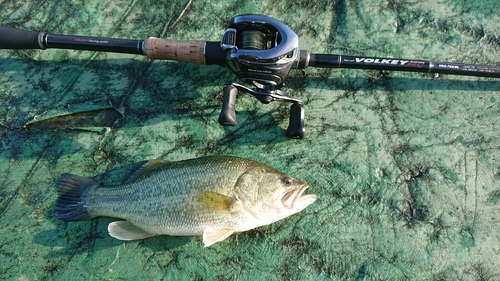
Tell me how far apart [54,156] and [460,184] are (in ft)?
11.2

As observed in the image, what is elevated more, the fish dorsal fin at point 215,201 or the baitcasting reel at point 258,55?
the baitcasting reel at point 258,55

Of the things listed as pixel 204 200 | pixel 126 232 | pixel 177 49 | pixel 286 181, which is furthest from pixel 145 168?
pixel 286 181

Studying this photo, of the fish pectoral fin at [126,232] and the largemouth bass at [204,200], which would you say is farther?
the fish pectoral fin at [126,232]

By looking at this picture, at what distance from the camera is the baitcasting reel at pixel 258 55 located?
2.84 meters

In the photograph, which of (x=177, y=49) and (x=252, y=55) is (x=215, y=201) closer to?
(x=252, y=55)

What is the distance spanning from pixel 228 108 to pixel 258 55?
17.2 inches

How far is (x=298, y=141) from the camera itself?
3.37 meters

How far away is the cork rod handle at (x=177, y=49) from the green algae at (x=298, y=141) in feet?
1.39

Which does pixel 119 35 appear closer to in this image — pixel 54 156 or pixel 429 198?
pixel 54 156

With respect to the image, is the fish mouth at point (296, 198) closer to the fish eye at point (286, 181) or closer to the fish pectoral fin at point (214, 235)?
the fish eye at point (286, 181)

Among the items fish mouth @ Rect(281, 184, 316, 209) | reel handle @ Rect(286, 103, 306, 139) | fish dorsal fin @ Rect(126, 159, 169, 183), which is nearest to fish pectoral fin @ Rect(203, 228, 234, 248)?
fish mouth @ Rect(281, 184, 316, 209)

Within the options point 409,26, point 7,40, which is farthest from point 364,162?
Answer: point 7,40

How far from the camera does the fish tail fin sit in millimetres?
3113

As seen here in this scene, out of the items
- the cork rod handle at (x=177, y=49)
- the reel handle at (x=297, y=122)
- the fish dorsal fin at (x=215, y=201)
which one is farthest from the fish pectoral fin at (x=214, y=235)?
the cork rod handle at (x=177, y=49)
